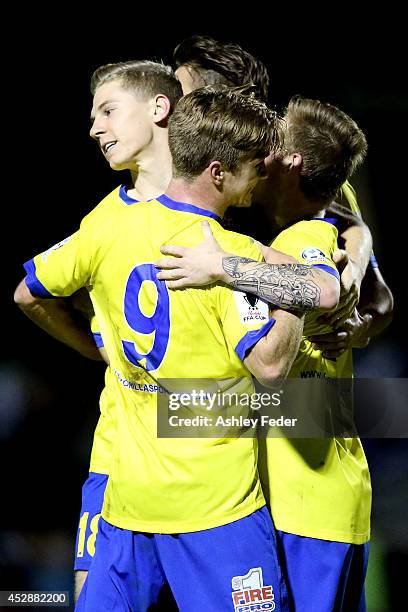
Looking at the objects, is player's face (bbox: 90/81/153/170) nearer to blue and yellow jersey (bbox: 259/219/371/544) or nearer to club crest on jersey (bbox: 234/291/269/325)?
blue and yellow jersey (bbox: 259/219/371/544)

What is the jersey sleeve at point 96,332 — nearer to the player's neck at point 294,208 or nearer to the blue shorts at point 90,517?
the blue shorts at point 90,517

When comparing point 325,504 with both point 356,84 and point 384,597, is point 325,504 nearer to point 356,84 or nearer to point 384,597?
point 384,597

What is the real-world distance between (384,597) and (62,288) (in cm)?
266

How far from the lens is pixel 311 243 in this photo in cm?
223

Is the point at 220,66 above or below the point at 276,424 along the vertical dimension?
above

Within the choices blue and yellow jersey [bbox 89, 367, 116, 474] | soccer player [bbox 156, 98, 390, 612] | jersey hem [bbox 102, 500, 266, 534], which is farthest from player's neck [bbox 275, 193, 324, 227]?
jersey hem [bbox 102, 500, 266, 534]

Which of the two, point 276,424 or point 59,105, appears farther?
point 59,105

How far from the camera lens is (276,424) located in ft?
7.70

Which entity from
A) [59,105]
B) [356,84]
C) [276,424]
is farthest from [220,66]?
[356,84]

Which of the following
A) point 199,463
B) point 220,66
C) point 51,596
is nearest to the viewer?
point 199,463

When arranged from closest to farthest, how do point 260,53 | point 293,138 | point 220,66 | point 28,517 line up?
point 293,138 < point 220,66 < point 28,517 < point 260,53

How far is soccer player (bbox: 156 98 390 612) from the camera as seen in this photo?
2303 mm

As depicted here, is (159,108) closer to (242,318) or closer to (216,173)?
(216,173)

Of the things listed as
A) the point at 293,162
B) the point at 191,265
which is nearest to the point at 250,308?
the point at 191,265
